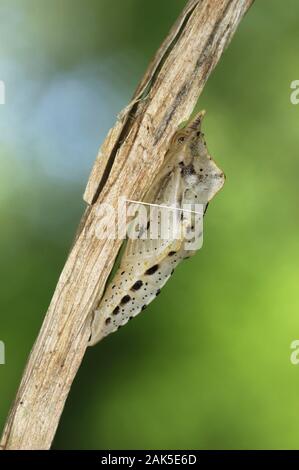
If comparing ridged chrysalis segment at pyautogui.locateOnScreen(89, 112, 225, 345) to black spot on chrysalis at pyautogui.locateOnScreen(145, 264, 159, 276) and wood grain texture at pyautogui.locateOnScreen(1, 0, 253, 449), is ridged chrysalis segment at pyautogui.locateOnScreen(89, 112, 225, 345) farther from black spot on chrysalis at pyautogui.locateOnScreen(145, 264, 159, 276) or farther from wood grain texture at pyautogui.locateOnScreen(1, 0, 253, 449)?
wood grain texture at pyautogui.locateOnScreen(1, 0, 253, 449)

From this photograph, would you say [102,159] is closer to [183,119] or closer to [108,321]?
[183,119]

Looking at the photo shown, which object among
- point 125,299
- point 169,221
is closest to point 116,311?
point 125,299

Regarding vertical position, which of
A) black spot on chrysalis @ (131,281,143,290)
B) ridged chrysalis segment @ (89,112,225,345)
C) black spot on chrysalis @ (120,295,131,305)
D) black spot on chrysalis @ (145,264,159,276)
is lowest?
black spot on chrysalis @ (120,295,131,305)

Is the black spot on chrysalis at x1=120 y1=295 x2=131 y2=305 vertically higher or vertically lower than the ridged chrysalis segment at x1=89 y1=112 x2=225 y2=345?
lower

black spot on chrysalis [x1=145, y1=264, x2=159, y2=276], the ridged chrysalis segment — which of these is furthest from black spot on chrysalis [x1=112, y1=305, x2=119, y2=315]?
black spot on chrysalis [x1=145, y1=264, x2=159, y2=276]

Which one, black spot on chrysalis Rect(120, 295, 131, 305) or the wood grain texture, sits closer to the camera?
the wood grain texture

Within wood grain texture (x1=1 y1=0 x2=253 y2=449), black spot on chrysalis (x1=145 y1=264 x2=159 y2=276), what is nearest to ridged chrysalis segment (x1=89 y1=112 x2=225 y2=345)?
black spot on chrysalis (x1=145 y1=264 x2=159 y2=276)

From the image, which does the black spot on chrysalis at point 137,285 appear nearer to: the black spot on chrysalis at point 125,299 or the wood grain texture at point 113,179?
the black spot on chrysalis at point 125,299

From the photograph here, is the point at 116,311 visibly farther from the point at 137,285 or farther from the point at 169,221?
the point at 169,221
